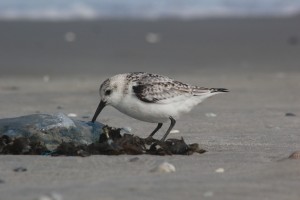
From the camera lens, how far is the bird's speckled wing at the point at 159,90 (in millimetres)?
6844

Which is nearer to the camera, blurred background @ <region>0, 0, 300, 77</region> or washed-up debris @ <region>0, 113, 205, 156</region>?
washed-up debris @ <region>0, 113, 205, 156</region>

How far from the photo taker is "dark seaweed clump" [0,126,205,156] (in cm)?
620

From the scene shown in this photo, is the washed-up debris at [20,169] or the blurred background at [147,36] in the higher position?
the washed-up debris at [20,169]

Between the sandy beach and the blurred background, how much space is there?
24mm

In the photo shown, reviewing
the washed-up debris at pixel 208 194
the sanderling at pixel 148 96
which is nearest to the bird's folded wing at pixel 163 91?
the sanderling at pixel 148 96

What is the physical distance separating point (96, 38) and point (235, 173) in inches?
449

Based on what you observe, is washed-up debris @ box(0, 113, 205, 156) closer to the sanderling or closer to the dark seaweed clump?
the dark seaweed clump

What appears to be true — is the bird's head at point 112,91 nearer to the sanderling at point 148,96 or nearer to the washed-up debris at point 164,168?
the sanderling at point 148,96

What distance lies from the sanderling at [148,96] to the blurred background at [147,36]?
6.10m

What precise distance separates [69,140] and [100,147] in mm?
344

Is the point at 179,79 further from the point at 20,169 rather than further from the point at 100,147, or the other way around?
the point at 20,169

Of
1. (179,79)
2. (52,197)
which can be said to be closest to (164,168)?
(52,197)

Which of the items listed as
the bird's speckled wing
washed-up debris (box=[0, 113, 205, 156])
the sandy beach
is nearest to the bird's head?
the bird's speckled wing

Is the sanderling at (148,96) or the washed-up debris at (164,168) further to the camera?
the sanderling at (148,96)
